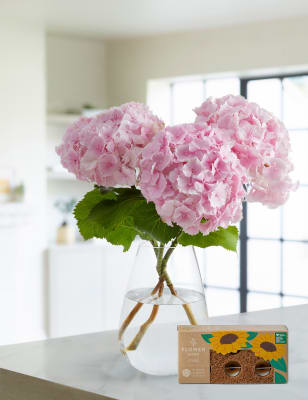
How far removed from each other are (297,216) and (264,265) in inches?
21.1

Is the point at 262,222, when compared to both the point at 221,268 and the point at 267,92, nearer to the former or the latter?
the point at 221,268

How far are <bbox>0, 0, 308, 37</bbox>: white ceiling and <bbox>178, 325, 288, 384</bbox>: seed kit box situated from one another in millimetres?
3538

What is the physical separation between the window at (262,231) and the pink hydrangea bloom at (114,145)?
14.0 feet

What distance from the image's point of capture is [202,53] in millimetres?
5195

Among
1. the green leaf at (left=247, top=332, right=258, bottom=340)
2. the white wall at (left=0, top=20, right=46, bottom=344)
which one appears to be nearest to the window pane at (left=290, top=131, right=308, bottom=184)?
the white wall at (left=0, top=20, right=46, bottom=344)

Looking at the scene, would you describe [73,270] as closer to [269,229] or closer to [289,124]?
[269,229]

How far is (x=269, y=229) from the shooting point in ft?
17.8

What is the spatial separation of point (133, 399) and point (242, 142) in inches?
18.7

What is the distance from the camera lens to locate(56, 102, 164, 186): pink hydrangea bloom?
1.07 metres

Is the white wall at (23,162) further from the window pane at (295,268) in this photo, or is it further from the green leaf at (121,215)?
the green leaf at (121,215)

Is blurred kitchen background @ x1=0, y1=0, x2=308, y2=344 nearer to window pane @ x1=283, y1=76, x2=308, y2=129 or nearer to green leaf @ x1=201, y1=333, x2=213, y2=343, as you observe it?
window pane @ x1=283, y1=76, x2=308, y2=129

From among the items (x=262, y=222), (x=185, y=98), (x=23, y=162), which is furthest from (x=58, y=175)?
(x=262, y=222)

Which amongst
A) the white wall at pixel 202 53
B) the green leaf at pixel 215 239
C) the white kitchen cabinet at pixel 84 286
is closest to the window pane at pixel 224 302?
the white kitchen cabinet at pixel 84 286

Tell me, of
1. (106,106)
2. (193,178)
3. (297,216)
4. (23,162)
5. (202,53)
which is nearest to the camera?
(193,178)
